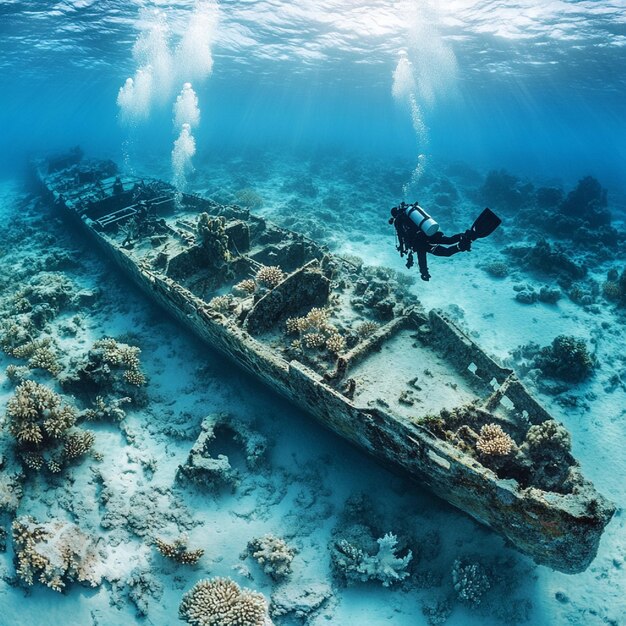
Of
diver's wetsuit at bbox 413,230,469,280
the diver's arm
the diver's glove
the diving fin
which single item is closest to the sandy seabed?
the diver's arm

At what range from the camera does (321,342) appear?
899 cm

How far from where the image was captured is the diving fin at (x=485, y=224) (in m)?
6.33

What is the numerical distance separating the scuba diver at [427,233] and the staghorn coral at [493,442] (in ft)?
10.9

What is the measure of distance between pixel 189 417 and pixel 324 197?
910 inches

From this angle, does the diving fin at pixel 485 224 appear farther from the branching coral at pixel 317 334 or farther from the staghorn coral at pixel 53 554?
the staghorn coral at pixel 53 554

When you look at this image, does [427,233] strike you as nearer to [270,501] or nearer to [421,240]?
[421,240]

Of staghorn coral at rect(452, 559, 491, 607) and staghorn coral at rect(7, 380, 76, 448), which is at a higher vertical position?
staghorn coral at rect(7, 380, 76, 448)

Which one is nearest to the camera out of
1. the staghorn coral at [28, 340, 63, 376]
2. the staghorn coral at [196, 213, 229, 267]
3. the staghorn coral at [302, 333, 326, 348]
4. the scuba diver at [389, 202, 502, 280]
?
the scuba diver at [389, 202, 502, 280]

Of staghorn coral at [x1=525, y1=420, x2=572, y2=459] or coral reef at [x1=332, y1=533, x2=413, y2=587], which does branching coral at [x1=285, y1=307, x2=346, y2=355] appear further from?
staghorn coral at [x1=525, y1=420, x2=572, y2=459]

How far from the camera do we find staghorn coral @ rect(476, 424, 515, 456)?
6332 millimetres

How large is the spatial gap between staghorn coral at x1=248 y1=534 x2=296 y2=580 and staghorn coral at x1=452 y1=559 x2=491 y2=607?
3188 millimetres

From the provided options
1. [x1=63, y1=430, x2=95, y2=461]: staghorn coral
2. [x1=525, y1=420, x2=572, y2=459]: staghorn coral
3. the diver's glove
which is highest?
the diver's glove

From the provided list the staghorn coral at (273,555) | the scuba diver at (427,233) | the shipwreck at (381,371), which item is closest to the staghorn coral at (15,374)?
the shipwreck at (381,371)

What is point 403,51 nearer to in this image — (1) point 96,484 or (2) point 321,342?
(2) point 321,342
